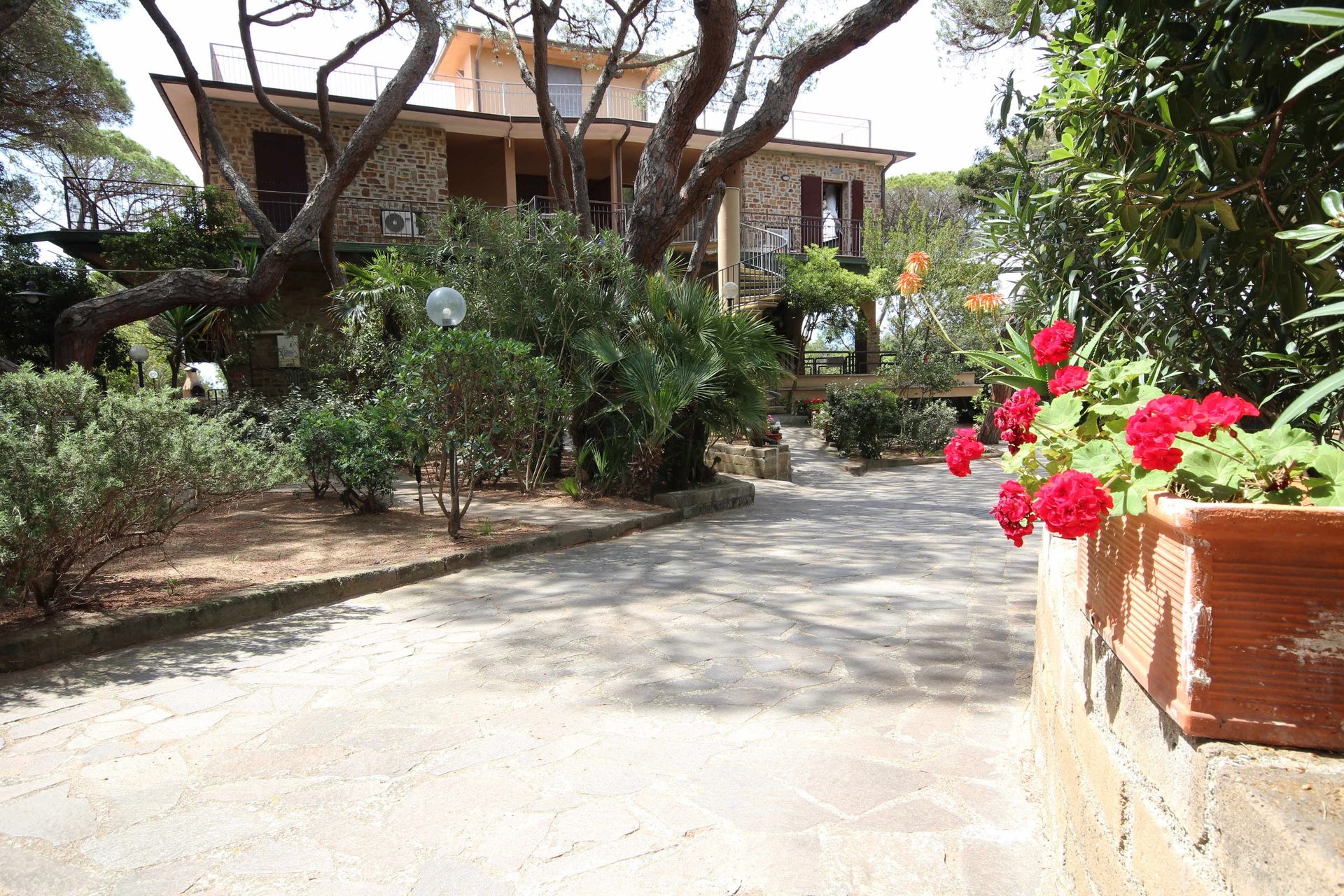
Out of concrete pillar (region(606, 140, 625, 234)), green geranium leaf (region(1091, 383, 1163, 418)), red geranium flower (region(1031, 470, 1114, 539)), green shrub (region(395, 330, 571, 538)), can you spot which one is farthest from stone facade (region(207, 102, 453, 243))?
red geranium flower (region(1031, 470, 1114, 539))

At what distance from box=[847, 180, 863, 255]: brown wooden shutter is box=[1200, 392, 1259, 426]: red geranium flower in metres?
21.7

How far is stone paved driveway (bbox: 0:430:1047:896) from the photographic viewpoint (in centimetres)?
228

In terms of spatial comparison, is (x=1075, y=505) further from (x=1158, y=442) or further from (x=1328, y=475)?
(x=1328, y=475)

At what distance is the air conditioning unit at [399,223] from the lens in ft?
58.5

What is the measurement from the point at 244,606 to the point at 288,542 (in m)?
1.92

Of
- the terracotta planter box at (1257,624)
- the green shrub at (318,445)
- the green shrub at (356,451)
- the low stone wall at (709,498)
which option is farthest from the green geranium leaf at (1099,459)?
the low stone wall at (709,498)

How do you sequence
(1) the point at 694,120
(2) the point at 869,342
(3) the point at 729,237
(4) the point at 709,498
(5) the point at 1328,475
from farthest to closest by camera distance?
(2) the point at 869,342 → (3) the point at 729,237 → (4) the point at 709,498 → (1) the point at 694,120 → (5) the point at 1328,475

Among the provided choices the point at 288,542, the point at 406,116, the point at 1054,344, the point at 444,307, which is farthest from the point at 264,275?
the point at 1054,344

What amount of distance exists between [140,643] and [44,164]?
25.3 m

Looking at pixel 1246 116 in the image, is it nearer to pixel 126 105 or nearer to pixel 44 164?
pixel 126 105

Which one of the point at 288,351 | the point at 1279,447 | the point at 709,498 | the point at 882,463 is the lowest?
the point at 882,463

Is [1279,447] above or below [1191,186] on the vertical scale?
below

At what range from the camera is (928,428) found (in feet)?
50.0

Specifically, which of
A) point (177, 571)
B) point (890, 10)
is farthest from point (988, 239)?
point (890, 10)
